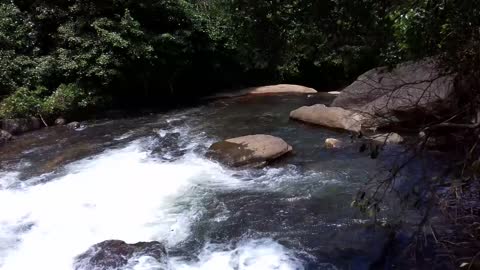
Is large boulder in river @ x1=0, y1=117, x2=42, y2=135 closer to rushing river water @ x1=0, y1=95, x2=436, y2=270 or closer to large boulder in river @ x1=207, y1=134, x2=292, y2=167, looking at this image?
rushing river water @ x1=0, y1=95, x2=436, y2=270

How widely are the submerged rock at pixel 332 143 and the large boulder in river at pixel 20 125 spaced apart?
21.9 ft

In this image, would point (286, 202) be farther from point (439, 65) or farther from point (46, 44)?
point (46, 44)

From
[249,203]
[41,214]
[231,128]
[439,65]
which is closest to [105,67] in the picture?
[231,128]

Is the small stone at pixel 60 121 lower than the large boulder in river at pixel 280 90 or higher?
higher

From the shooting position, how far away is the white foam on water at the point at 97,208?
5.89 m

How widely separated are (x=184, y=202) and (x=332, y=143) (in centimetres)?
334

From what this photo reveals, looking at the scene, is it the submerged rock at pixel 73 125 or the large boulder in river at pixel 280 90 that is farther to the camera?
the large boulder in river at pixel 280 90

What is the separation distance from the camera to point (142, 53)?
1275 cm

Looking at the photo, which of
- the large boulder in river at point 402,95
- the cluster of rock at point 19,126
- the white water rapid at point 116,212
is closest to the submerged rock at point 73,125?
the cluster of rock at point 19,126

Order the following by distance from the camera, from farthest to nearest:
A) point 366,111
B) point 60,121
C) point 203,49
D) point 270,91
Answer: point 270,91 → point 203,49 → point 60,121 → point 366,111

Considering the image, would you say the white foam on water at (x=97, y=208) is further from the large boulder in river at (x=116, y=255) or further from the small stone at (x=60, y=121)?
the small stone at (x=60, y=121)

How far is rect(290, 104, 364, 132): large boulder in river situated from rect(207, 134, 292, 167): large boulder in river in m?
1.72

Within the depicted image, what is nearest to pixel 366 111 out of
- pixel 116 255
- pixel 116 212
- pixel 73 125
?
pixel 116 212

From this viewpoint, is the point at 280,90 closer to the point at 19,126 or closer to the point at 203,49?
the point at 203,49
